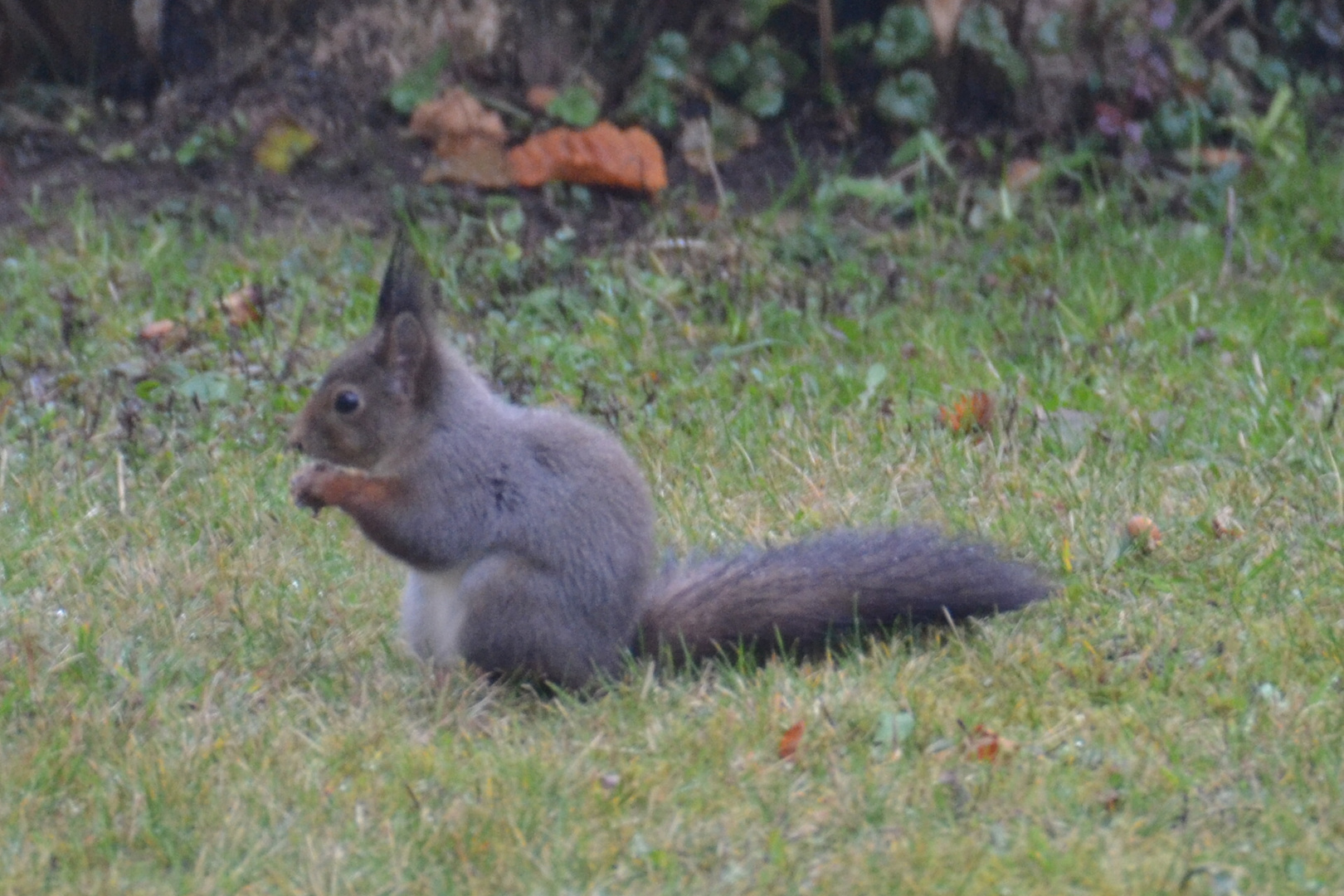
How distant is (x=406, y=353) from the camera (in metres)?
3.25

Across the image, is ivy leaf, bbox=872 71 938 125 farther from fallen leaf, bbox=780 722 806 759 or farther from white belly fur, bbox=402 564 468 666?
fallen leaf, bbox=780 722 806 759

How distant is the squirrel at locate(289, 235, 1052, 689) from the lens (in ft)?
10.2

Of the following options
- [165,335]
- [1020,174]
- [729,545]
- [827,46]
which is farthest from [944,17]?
[729,545]

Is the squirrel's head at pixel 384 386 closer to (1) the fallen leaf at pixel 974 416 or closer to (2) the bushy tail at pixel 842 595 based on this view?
(2) the bushy tail at pixel 842 595

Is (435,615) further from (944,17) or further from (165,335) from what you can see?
(944,17)

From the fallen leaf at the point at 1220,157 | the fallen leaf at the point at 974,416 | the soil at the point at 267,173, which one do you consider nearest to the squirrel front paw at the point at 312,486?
the fallen leaf at the point at 974,416

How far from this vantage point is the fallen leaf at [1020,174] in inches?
234

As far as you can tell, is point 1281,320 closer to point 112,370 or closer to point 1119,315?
point 1119,315

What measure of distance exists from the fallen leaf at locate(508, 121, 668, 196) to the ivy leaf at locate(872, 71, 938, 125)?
80 centimetres

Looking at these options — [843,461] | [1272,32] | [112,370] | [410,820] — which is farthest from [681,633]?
[1272,32]

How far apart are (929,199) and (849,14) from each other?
89 centimetres

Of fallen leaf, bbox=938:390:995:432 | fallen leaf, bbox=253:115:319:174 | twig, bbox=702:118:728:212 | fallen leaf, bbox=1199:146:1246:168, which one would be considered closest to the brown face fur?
fallen leaf, bbox=938:390:995:432

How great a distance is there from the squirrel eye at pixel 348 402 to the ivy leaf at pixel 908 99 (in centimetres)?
334

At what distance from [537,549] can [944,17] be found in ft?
11.7
